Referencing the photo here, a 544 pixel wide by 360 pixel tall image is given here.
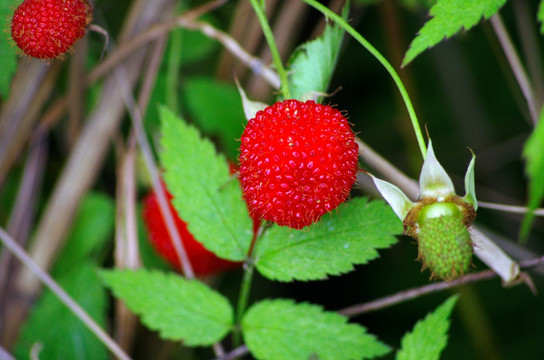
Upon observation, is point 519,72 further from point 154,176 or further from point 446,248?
point 154,176

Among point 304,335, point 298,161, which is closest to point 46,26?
point 298,161

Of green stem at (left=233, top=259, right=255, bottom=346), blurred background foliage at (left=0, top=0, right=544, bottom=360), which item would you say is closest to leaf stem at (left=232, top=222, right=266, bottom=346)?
green stem at (left=233, top=259, right=255, bottom=346)

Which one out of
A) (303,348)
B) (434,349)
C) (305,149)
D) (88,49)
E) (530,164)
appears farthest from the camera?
(88,49)

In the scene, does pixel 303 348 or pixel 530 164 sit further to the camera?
pixel 303 348

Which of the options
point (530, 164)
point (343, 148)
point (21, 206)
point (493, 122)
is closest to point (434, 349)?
point (343, 148)

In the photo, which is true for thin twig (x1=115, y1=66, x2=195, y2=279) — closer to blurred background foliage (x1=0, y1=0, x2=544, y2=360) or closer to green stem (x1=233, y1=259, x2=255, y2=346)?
blurred background foliage (x1=0, y1=0, x2=544, y2=360)

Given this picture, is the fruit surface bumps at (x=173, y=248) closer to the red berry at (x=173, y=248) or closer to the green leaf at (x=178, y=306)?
the red berry at (x=173, y=248)

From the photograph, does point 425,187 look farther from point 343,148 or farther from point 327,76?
point 327,76
